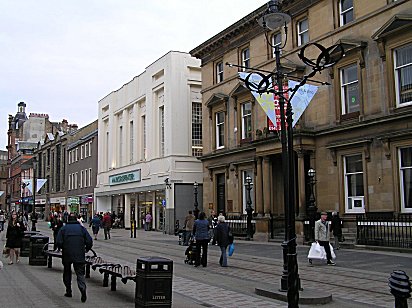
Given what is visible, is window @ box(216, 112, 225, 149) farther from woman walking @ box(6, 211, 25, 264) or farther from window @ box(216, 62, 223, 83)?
woman walking @ box(6, 211, 25, 264)

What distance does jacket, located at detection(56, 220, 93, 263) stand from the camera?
11.2m

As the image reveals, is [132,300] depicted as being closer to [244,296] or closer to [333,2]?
[244,296]

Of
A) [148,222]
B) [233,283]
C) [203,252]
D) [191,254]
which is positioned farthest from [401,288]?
[148,222]

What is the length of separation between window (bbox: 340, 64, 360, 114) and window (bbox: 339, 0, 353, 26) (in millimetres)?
2354

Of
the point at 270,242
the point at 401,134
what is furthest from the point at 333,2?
the point at 270,242

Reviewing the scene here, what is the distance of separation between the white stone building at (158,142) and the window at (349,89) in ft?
56.5

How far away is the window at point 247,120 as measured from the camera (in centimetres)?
3344

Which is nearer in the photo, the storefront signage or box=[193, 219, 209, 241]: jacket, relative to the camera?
box=[193, 219, 209, 241]: jacket

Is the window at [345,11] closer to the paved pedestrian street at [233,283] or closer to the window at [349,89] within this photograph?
the window at [349,89]

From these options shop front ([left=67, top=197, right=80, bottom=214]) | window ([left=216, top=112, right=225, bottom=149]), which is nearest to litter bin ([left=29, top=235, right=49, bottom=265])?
window ([left=216, top=112, right=225, bottom=149])

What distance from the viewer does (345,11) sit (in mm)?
26344

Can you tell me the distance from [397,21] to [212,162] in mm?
17390

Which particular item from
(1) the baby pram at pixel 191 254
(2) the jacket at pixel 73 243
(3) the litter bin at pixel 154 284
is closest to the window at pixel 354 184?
(1) the baby pram at pixel 191 254

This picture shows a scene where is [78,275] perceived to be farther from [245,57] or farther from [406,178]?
[245,57]
